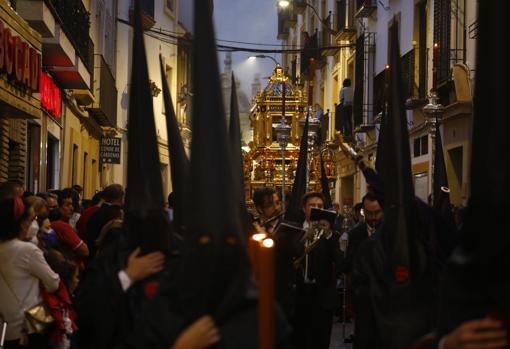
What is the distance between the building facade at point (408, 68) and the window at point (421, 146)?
2 cm

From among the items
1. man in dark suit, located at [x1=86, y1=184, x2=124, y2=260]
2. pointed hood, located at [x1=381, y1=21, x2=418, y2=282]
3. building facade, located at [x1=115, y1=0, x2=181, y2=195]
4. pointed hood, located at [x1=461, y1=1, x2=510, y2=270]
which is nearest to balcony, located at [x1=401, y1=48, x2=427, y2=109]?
building facade, located at [x1=115, y1=0, x2=181, y2=195]

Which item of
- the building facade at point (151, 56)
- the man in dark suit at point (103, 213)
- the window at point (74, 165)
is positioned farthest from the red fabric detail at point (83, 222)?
the building facade at point (151, 56)

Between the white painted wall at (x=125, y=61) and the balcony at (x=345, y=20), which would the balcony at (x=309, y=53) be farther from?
the white painted wall at (x=125, y=61)

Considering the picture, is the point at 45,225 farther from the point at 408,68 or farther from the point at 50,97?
the point at 408,68

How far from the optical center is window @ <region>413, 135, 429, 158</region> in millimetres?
24500

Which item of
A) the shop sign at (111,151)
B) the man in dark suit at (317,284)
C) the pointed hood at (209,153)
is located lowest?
the man in dark suit at (317,284)

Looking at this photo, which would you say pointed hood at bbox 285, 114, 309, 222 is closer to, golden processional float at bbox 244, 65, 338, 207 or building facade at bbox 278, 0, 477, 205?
building facade at bbox 278, 0, 477, 205

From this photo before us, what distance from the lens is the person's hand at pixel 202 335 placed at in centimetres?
409

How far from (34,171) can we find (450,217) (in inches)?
479

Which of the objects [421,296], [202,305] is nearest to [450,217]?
[421,296]

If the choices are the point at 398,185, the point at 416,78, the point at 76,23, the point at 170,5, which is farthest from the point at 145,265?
the point at 170,5

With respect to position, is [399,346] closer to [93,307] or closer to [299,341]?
[93,307]

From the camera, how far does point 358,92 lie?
105 feet

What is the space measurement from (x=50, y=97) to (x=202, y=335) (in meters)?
17.0
